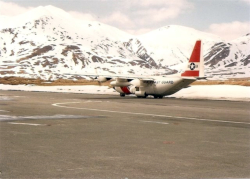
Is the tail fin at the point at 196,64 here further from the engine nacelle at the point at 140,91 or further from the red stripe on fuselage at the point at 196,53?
the engine nacelle at the point at 140,91

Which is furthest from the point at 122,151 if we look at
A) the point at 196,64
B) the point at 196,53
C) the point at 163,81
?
the point at 163,81

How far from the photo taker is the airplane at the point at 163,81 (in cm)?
4616

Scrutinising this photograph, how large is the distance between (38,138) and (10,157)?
3.50 metres

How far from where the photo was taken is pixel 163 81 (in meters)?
48.5

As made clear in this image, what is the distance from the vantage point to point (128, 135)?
15.2 m

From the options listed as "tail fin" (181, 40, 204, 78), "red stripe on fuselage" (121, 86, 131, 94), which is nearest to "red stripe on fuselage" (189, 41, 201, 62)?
"tail fin" (181, 40, 204, 78)

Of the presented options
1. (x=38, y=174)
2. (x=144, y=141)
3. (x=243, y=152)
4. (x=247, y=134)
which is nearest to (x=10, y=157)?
(x=38, y=174)

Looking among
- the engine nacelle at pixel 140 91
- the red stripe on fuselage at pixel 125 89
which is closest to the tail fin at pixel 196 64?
the engine nacelle at pixel 140 91

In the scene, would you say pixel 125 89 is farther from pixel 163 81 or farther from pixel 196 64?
pixel 196 64

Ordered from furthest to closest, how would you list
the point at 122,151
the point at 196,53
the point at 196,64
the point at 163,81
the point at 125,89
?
1. the point at 125,89
2. the point at 163,81
3. the point at 196,53
4. the point at 196,64
5. the point at 122,151

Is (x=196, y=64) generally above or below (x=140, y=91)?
above

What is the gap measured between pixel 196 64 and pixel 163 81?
14.7 ft

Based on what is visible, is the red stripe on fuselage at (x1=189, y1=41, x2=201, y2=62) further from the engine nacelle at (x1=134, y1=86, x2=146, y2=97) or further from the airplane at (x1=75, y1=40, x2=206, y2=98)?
the engine nacelle at (x1=134, y1=86, x2=146, y2=97)

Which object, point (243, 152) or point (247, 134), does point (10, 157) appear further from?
point (247, 134)
